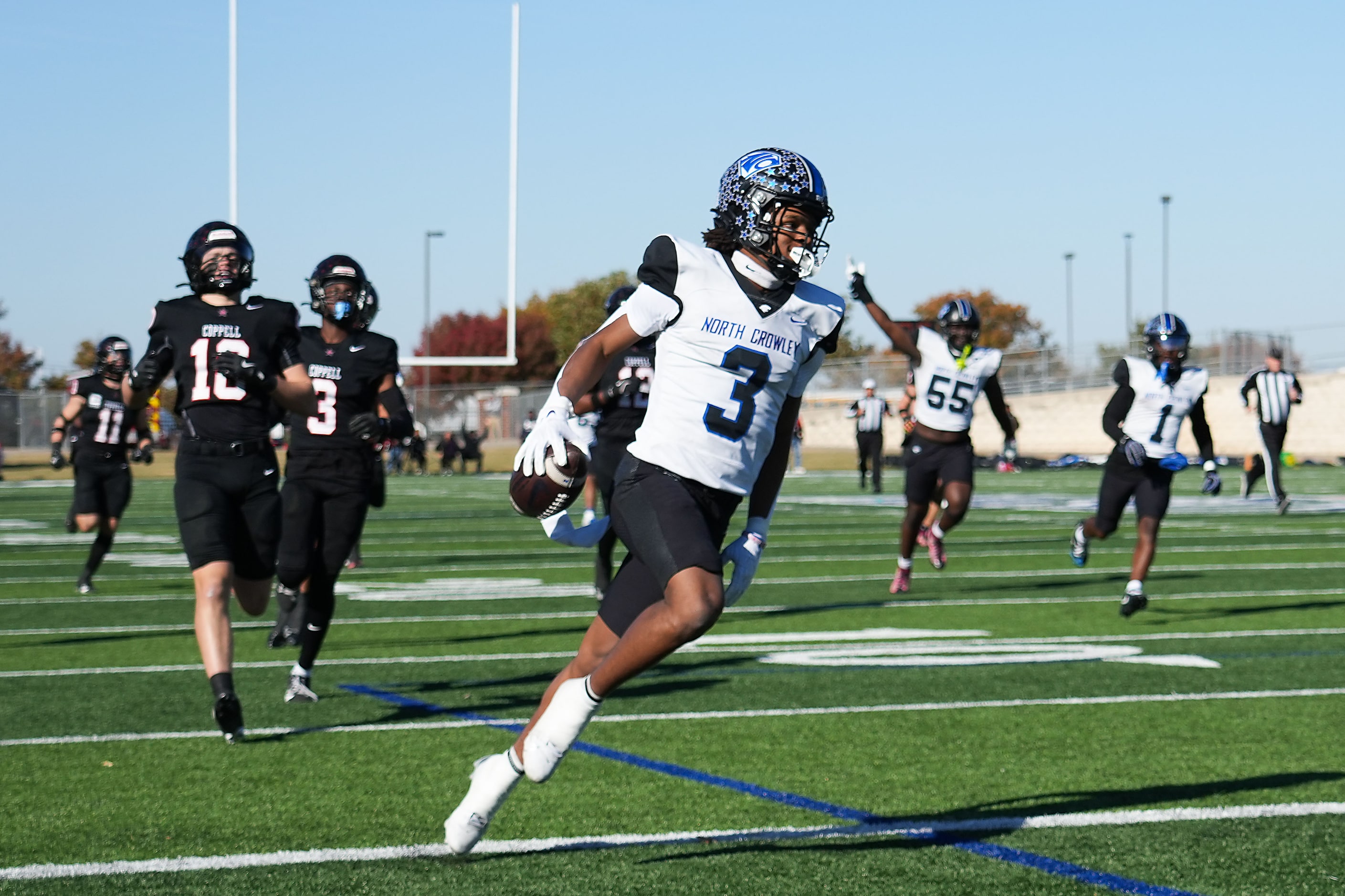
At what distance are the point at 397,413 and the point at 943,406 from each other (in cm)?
514

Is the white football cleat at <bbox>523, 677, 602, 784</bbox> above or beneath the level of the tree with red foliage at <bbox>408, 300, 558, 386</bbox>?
beneath

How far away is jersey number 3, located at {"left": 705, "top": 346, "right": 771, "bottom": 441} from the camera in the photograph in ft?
14.2

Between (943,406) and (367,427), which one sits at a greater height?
(943,406)

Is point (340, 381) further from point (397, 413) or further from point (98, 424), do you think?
point (98, 424)

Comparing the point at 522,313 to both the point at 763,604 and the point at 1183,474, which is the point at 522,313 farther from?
the point at 763,604

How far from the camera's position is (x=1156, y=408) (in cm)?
1043

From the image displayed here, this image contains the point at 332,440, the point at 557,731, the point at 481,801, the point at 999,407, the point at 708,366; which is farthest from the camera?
the point at 999,407

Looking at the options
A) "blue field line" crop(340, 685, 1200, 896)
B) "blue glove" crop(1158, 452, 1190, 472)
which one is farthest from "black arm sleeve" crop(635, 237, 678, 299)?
"blue glove" crop(1158, 452, 1190, 472)

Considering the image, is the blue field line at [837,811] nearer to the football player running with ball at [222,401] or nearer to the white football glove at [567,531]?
the football player running with ball at [222,401]

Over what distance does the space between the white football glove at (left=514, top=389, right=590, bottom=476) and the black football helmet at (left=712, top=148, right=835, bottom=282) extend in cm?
70

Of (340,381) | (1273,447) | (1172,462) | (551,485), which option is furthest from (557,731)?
(1273,447)

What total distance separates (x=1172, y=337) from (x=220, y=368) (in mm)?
6490

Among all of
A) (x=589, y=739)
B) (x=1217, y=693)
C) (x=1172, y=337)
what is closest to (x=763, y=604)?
(x=1172, y=337)

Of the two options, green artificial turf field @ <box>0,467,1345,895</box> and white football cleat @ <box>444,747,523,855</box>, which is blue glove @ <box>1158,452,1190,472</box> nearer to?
green artificial turf field @ <box>0,467,1345,895</box>
